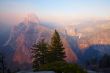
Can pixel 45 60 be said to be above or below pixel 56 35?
below

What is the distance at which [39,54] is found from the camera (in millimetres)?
70750

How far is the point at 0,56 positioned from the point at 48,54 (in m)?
14.0

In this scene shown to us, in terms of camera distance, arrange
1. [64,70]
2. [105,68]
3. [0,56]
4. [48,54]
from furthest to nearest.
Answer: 1. [105,68]
2. [0,56]
3. [48,54]
4. [64,70]

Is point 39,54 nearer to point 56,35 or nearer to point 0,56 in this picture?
point 56,35

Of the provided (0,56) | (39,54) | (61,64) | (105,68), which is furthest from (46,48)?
(105,68)

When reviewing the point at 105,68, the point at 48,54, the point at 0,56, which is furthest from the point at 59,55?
the point at 105,68

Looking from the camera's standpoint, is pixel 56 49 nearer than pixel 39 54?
Yes

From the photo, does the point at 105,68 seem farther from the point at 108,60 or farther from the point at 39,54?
the point at 39,54

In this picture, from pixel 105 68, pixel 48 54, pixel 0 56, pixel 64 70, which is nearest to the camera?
pixel 64 70

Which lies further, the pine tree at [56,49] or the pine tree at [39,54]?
the pine tree at [39,54]

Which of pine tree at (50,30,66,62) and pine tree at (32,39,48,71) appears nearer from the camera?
pine tree at (50,30,66,62)

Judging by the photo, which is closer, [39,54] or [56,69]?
[56,69]

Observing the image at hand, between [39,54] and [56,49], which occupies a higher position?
[56,49]

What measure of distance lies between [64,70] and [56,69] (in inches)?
51.2
